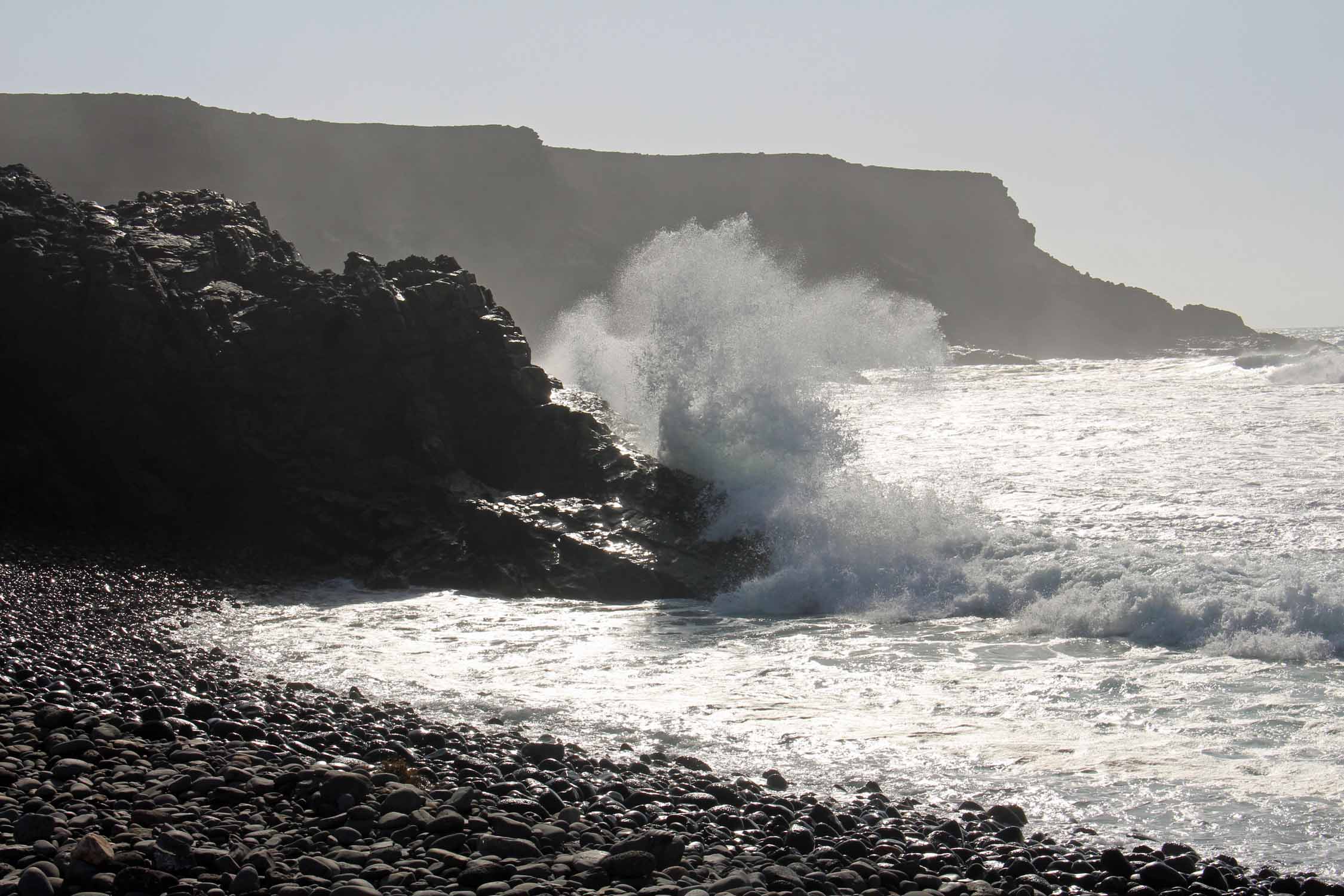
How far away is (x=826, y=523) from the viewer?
13.5 metres

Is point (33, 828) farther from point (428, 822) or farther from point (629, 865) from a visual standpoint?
point (629, 865)

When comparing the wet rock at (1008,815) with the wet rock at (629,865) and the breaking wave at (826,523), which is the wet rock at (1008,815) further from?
the breaking wave at (826,523)

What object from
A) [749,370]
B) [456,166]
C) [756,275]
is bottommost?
[749,370]

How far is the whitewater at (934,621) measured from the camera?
6.71m

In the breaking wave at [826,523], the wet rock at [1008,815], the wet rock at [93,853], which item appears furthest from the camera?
the breaking wave at [826,523]

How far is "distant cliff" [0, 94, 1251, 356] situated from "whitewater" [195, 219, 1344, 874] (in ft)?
137

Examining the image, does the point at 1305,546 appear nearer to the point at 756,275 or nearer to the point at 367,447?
the point at 756,275

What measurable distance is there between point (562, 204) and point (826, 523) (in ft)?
177

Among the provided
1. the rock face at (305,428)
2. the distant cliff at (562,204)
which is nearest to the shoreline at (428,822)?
the rock face at (305,428)

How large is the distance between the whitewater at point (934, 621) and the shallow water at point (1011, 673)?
0.11 feet

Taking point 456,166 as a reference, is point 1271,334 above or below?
below

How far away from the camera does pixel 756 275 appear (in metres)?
18.9

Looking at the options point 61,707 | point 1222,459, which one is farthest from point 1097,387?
point 61,707

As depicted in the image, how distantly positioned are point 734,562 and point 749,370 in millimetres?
3933
